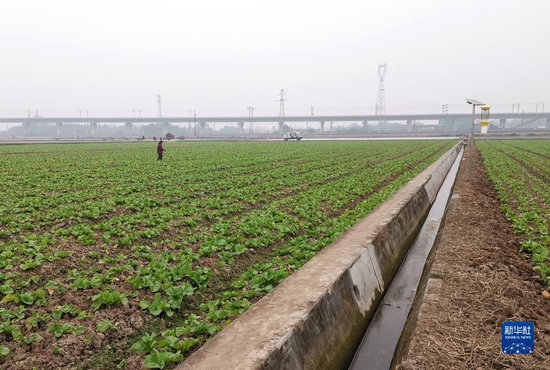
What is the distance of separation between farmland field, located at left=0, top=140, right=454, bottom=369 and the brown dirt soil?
2434 millimetres

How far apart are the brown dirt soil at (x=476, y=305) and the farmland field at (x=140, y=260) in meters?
2.43

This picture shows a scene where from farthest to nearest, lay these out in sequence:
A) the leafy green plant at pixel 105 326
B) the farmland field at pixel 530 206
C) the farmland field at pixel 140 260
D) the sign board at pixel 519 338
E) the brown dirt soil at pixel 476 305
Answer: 1. the farmland field at pixel 530 206
2. the leafy green plant at pixel 105 326
3. the farmland field at pixel 140 260
4. the brown dirt soil at pixel 476 305
5. the sign board at pixel 519 338

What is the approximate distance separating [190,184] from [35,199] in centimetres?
559

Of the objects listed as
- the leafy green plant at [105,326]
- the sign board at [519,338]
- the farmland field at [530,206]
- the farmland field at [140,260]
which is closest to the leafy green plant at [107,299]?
the farmland field at [140,260]

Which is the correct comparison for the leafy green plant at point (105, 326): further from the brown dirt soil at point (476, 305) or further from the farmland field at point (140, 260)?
the brown dirt soil at point (476, 305)

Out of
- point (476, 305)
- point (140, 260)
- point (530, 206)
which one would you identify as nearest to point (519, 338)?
point (476, 305)

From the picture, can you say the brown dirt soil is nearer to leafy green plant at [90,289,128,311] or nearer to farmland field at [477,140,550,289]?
farmland field at [477,140,550,289]

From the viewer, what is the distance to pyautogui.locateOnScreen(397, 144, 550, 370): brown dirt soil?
4.09 meters

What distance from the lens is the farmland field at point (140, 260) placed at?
4688mm

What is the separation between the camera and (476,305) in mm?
5316

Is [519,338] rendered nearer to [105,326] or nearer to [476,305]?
[476,305]

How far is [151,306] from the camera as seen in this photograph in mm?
5512

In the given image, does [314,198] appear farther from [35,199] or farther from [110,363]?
[110,363]

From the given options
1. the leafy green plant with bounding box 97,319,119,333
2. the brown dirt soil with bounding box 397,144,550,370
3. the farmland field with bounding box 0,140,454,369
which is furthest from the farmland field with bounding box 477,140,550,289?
the leafy green plant with bounding box 97,319,119,333
